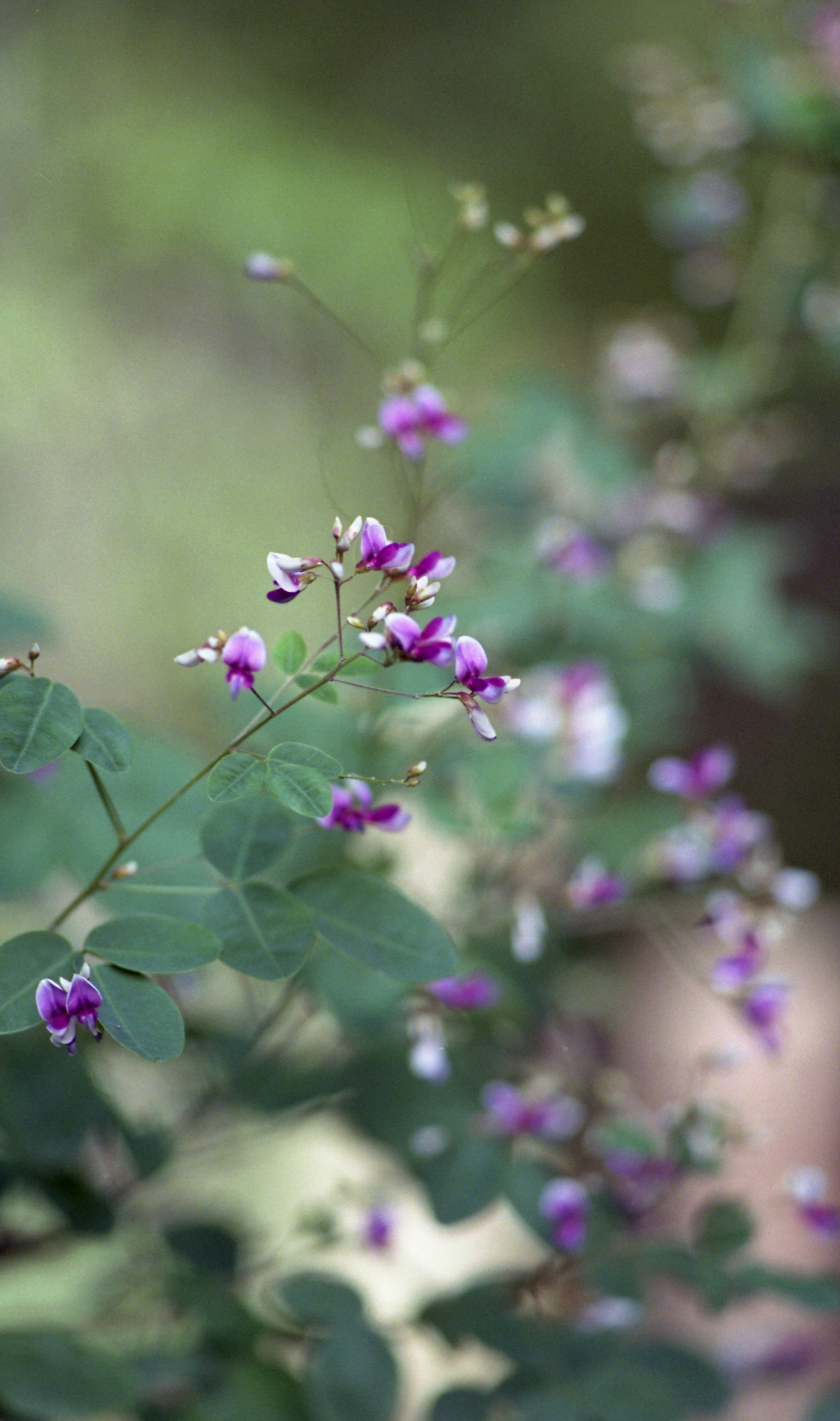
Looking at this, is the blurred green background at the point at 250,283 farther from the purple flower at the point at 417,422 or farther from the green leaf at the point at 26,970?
the green leaf at the point at 26,970

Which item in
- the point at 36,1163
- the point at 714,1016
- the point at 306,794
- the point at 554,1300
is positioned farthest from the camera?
the point at 714,1016

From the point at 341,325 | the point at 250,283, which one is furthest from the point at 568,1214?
the point at 250,283

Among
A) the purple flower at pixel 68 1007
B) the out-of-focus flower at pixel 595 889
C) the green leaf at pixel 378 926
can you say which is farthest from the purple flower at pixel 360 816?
the out-of-focus flower at pixel 595 889

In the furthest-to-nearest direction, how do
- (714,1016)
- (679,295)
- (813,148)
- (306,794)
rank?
1. (679,295)
2. (714,1016)
3. (813,148)
4. (306,794)

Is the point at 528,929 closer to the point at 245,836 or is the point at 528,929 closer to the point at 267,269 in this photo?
the point at 245,836

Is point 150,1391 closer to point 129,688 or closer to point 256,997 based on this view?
point 256,997

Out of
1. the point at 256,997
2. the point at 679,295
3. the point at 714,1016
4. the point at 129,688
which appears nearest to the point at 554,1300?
the point at 256,997

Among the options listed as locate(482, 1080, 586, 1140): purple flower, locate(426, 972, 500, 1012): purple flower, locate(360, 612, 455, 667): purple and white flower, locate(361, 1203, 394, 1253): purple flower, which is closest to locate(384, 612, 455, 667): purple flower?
locate(360, 612, 455, 667): purple and white flower
